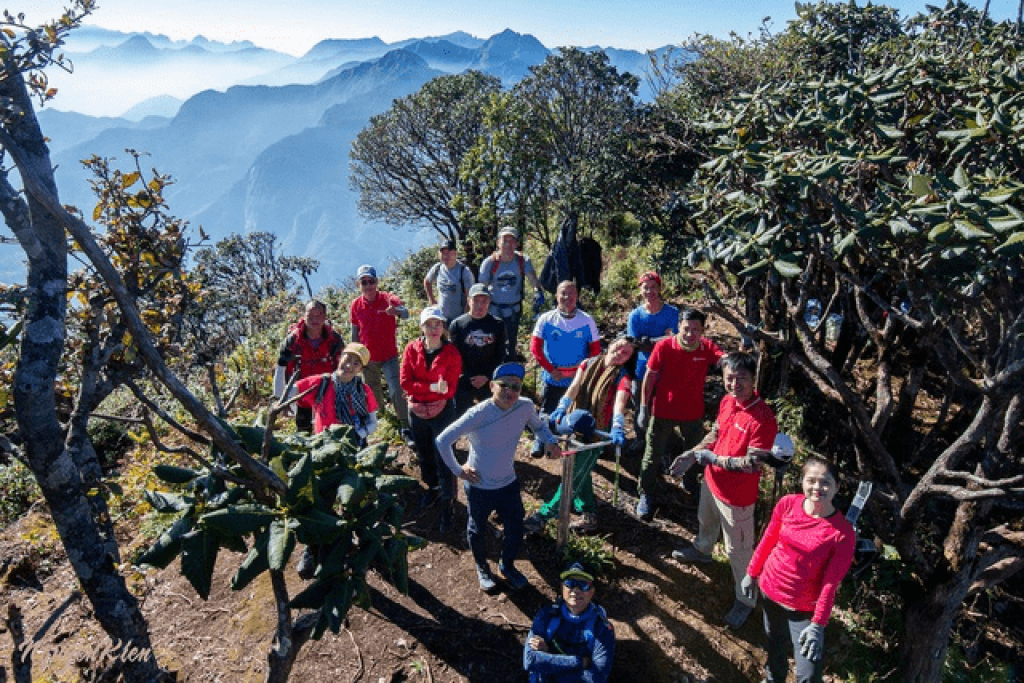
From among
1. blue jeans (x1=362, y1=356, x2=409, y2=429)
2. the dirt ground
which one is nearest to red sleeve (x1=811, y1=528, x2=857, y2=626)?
the dirt ground

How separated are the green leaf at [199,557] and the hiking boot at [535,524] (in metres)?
3.23

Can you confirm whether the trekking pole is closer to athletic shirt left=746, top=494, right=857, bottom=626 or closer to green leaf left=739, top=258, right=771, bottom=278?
athletic shirt left=746, top=494, right=857, bottom=626

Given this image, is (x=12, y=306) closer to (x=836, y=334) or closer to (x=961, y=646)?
(x=961, y=646)

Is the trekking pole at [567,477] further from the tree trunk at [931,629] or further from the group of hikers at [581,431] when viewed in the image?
the tree trunk at [931,629]

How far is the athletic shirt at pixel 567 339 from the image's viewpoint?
593 centimetres

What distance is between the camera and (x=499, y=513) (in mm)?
4641

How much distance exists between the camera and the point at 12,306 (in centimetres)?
304

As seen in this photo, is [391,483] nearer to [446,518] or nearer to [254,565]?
[254,565]

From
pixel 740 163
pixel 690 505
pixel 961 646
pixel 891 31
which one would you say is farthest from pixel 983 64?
pixel 891 31

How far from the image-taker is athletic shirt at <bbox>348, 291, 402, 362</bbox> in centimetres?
661

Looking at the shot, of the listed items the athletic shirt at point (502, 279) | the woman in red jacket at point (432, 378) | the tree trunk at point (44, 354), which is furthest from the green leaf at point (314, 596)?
the athletic shirt at point (502, 279)

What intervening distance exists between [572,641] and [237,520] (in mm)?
2345

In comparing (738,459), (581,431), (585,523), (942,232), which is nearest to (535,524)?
(585,523)

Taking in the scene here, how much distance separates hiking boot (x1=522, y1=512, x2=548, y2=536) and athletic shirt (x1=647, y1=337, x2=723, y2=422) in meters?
1.42
